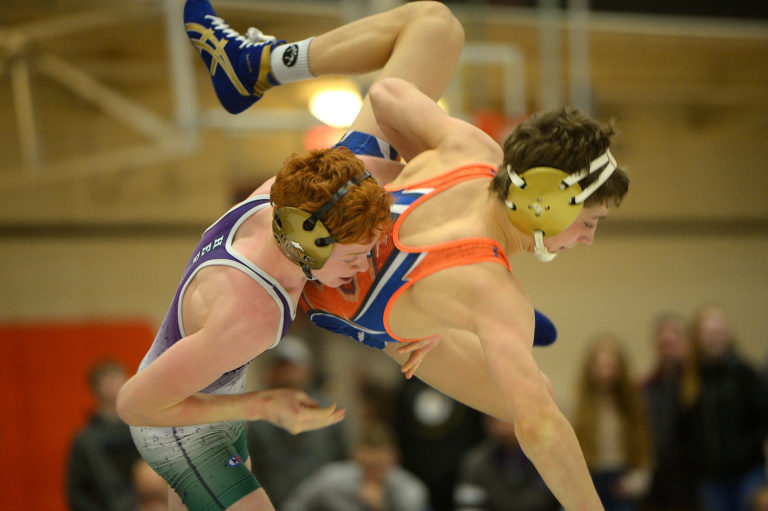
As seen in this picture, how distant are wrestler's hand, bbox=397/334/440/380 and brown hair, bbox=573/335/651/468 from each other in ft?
8.90

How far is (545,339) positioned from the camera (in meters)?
2.98

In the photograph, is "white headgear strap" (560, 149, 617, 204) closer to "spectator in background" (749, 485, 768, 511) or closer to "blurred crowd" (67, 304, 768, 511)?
"blurred crowd" (67, 304, 768, 511)

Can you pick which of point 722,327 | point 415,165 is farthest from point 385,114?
point 722,327

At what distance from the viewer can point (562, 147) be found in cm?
247

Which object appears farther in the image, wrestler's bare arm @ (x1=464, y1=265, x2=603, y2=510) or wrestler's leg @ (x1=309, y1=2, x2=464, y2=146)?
wrestler's leg @ (x1=309, y1=2, x2=464, y2=146)

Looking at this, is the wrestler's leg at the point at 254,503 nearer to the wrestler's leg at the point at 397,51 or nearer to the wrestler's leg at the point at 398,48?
the wrestler's leg at the point at 397,51

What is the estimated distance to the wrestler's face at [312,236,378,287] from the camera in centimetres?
243

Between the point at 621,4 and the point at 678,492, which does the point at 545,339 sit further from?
the point at 621,4

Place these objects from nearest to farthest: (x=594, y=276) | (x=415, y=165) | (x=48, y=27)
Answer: (x=415, y=165) < (x=48, y=27) < (x=594, y=276)

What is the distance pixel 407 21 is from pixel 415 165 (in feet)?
1.80

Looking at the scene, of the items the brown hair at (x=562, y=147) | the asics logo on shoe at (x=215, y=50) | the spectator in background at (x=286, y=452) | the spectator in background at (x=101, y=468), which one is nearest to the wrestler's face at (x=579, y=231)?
the brown hair at (x=562, y=147)

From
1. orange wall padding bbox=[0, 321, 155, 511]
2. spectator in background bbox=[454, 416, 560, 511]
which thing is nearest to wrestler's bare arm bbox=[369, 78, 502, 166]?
spectator in background bbox=[454, 416, 560, 511]

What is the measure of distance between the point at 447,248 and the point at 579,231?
374 mm

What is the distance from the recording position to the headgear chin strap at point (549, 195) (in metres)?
2.47
